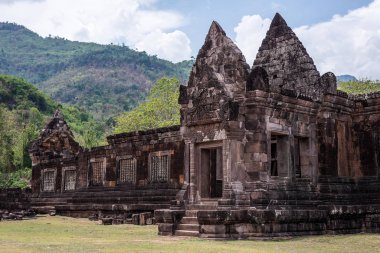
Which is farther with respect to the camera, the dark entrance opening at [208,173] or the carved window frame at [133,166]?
the carved window frame at [133,166]

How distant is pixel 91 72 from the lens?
483 ft

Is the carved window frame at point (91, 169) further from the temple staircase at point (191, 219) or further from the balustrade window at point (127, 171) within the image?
the temple staircase at point (191, 219)

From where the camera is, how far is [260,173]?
515 inches

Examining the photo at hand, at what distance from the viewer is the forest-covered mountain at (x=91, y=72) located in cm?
12544

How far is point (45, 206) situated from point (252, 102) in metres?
17.0

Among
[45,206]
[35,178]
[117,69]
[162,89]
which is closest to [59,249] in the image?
[45,206]

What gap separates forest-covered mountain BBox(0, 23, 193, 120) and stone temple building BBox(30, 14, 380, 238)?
9465 cm

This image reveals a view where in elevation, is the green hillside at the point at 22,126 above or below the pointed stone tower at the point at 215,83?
above

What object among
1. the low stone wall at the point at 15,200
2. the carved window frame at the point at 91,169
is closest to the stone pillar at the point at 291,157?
the carved window frame at the point at 91,169

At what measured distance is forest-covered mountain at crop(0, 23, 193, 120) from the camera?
125438mm

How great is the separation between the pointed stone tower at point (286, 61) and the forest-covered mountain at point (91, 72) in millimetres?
94160

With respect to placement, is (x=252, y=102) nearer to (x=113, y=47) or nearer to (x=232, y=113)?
(x=232, y=113)

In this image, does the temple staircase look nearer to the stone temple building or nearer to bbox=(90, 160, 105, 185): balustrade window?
the stone temple building

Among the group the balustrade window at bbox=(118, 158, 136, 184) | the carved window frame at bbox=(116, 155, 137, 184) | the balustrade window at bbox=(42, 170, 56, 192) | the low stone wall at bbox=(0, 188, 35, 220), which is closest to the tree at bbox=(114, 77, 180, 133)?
the low stone wall at bbox=(0, 188, 35, 220)
